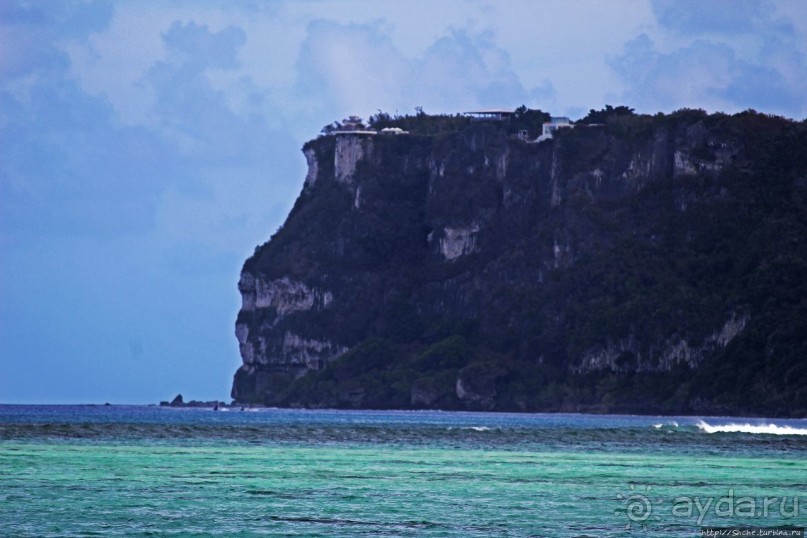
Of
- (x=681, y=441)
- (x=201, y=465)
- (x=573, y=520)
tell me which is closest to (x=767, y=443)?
(x=681, y=441)

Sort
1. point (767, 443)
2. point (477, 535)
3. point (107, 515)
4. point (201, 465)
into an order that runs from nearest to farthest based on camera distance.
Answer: point (477, 535) → point (107, 515) → point (201, 465) → point (767, 443)

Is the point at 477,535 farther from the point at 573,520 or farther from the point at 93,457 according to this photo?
the point at 93,457

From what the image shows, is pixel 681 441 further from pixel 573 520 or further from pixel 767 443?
pixel 573 520

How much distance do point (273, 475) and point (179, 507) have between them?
45.7 ft

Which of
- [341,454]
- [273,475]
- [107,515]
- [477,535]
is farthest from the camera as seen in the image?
[341,454]

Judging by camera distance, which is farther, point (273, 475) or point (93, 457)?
point (93, 457)

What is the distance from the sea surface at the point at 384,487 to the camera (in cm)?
4772

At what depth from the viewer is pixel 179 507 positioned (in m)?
51.8

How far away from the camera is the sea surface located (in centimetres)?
4772

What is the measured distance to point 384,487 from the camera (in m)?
60.5

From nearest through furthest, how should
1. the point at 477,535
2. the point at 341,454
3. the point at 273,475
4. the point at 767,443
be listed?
the point at 477,535 → the point at 273,475 → the point at 341,454 → the point at 767,443

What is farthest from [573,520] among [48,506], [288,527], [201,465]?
[201,465]

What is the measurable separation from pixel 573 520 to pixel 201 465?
25.6m

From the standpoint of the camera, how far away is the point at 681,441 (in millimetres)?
107125
